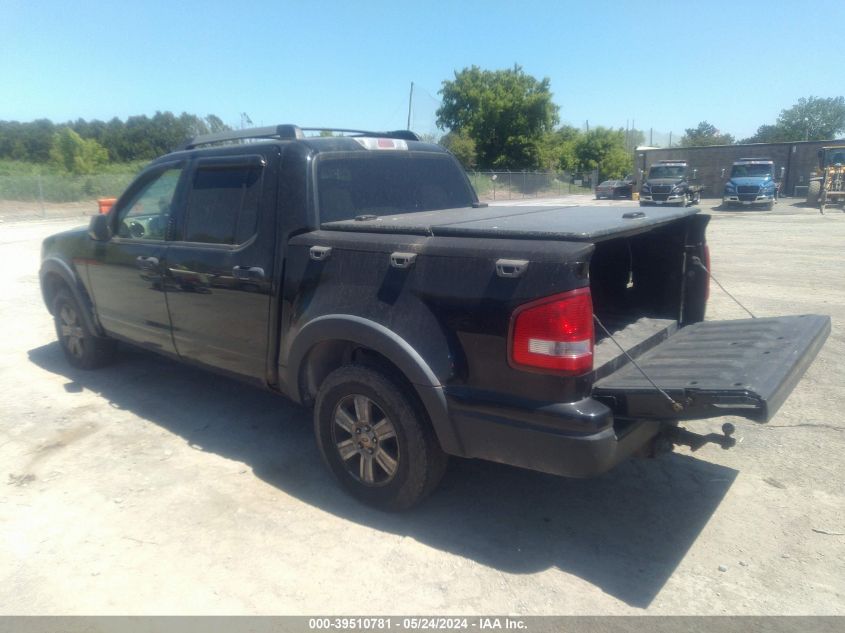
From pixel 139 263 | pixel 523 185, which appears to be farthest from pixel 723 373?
pixel 523 185

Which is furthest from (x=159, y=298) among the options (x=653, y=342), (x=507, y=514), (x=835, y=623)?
(x=835, y=623)

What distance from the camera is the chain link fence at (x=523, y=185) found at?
41438 mm

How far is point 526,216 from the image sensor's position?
3879 mm

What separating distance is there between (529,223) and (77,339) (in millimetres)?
4649

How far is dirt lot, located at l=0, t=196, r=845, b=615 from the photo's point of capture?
2936 mm

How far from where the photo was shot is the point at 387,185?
4.45 meters

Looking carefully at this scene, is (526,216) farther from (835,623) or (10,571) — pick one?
(10,571)

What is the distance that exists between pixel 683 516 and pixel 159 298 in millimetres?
3721

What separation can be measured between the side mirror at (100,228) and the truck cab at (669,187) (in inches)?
1045

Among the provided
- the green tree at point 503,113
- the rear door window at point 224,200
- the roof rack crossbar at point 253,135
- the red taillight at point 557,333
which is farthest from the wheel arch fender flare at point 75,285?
the green tree at point 503,113

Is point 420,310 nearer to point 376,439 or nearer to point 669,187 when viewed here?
point 376,439

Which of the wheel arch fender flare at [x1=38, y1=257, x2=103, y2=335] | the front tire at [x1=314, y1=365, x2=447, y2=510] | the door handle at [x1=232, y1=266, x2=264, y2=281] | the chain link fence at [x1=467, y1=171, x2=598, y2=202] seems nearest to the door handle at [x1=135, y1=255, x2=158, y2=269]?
the door handle at [x1=232, y1=266, x2=264, y2=281]

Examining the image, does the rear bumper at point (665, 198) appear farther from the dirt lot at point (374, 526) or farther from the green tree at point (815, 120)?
the green tree at point (815, 120)

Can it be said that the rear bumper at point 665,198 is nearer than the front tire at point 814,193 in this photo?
Yes
